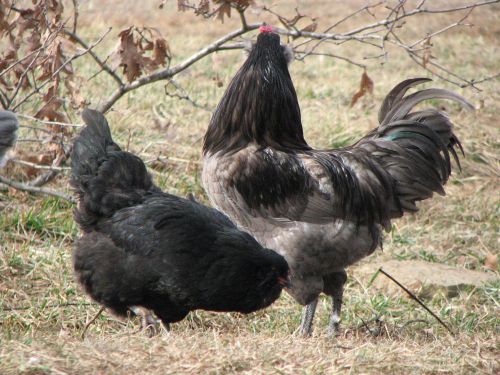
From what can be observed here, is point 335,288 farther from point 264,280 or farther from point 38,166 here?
point 38,166

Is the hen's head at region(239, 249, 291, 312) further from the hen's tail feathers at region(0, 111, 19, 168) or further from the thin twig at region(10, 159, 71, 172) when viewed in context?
the thin twig at region(10, 159, 71, 172)

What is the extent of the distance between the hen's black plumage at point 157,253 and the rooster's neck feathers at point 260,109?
2.56ft

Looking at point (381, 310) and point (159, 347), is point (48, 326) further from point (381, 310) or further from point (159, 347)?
point (381, 310)

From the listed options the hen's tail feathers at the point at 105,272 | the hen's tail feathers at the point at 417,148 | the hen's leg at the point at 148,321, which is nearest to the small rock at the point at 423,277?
the hen's tail feathers at the point at 417,148

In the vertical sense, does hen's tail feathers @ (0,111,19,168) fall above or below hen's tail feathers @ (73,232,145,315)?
above

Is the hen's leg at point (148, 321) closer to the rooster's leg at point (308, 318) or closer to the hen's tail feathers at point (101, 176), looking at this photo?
the hen's tail feathers at point (101, 176)

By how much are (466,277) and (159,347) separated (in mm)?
3379

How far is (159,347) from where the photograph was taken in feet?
13.3

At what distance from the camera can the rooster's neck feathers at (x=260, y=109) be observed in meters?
5.49

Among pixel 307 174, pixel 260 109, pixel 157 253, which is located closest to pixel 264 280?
pixel 157 253

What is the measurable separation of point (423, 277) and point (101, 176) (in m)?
2.95

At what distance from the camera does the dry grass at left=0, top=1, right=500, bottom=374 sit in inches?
155

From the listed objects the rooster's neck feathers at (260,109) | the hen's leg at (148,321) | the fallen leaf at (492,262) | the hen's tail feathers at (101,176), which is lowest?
the fallen leaf at (492,262)

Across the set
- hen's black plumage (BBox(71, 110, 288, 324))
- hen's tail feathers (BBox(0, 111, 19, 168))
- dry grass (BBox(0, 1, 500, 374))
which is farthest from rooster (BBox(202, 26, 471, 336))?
hen's tail feathers (BBox(0, 111, 19, 168))
